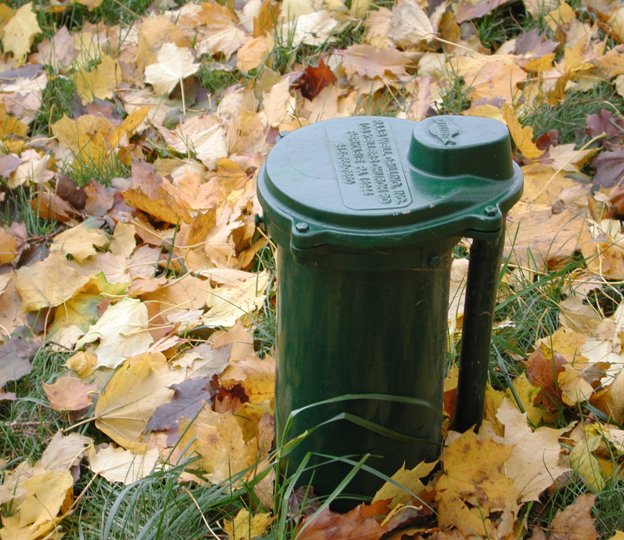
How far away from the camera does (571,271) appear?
2.05 meters

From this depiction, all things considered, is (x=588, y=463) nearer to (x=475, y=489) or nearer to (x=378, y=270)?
(x=475, y=489)

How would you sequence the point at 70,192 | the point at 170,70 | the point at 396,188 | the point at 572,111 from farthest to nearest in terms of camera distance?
1. the point at 170,70
2. the point at 572,111
3. the point at 70,192
4. the point at 396,188

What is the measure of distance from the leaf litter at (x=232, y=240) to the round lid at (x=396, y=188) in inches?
21.0

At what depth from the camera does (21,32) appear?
10.9ft

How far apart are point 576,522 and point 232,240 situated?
1.33m

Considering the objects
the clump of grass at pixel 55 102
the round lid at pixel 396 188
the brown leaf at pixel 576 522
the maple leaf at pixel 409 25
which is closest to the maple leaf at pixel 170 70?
the clump of grass at pixel 55 102

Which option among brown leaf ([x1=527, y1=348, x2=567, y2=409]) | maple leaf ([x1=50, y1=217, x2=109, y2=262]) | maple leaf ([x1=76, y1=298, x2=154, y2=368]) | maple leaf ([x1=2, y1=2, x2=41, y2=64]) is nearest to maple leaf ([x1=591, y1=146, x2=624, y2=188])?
brown leaf ([x1=527, y1=348, x2=567, y2=409])

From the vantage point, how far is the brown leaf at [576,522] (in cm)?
138

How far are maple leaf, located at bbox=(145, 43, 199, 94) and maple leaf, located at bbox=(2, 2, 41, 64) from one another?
0.79 metres

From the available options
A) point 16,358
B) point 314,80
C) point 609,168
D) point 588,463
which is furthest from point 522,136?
point 16,358

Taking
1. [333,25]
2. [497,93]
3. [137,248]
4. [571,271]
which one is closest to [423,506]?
[571,271]

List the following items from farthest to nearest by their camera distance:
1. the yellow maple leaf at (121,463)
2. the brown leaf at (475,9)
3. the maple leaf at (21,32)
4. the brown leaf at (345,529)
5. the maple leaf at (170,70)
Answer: the maple leaf at (21,32), the brown leaf at (475,9), the maple leaf at (170,70), the yellow maple leaf at (121,463), the brown leaf at (345,529)

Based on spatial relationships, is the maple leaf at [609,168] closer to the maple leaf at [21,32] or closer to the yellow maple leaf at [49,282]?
the yellow maple leaf at [49,282]

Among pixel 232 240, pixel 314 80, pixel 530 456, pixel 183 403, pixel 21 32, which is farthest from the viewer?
pixel 21 32
